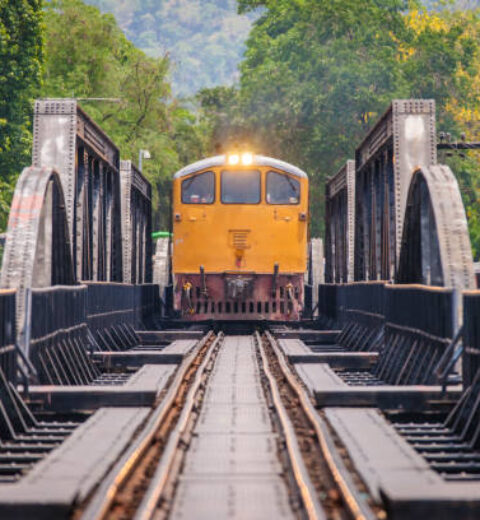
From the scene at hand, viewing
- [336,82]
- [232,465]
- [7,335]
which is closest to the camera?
[232,465]

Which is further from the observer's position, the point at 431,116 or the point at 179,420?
the point at 431,116

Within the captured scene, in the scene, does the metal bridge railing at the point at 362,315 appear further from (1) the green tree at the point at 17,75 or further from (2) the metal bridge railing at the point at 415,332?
(1) the green tree at the point at 17,75

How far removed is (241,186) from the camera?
22.5 meters

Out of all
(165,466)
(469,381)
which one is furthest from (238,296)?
(165,466)

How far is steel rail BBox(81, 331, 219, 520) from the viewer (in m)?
5.23

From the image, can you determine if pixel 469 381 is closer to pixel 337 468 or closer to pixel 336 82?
pixel 337 468

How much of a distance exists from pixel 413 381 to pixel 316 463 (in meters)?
4.11

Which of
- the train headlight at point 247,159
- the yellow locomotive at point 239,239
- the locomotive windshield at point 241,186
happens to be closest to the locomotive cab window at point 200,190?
the yellow locomotive at point 239,239

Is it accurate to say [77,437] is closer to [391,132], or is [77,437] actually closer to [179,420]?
[179,420]

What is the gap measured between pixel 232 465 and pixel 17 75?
31231mm

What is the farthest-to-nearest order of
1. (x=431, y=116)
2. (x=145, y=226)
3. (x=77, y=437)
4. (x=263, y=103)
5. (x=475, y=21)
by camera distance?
(x=475, y=21)
(x=263, y=103)
(x=145, y=226)
(x=431, y=116)
(x=77, y=437)

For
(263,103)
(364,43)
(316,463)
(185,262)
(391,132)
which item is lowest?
(316,463)

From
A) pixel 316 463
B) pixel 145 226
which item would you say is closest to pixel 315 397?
pixel 316 463

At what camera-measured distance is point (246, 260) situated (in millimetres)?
22094
